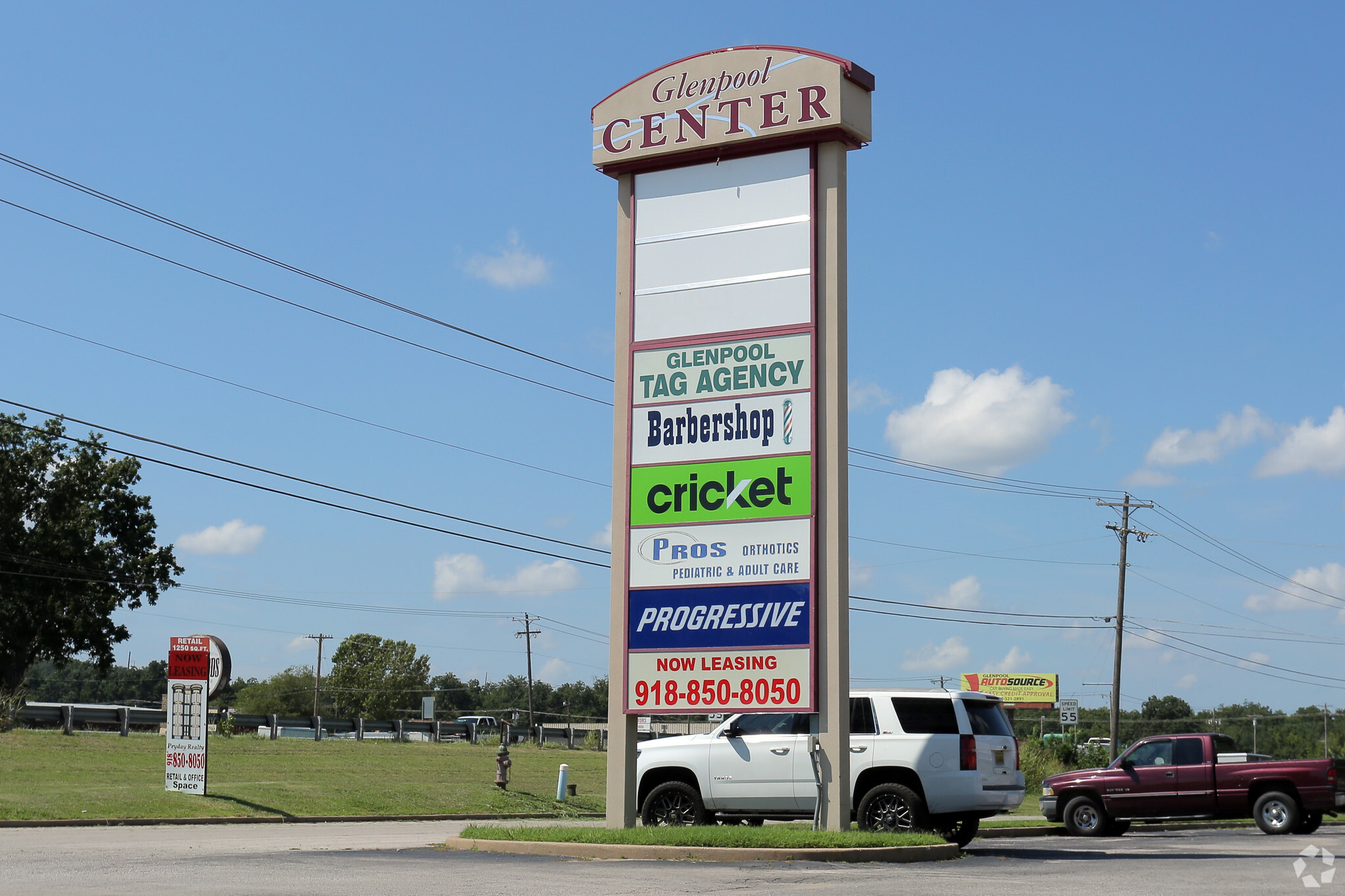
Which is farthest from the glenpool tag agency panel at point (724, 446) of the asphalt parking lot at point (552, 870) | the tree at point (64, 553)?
the tree at point (64, 553)

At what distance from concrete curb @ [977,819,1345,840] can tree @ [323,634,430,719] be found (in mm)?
110548

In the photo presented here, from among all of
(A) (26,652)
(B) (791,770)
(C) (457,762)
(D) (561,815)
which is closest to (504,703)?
(A) (26,652)

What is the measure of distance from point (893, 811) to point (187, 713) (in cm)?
1525

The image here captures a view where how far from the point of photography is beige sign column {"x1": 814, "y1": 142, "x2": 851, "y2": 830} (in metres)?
15.1

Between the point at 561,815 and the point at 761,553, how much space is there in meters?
14.0

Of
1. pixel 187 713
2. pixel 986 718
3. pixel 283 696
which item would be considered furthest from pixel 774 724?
pixel 283 696

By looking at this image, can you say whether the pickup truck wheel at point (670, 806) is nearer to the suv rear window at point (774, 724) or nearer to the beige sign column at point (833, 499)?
the suv rear window at point (774, 724)

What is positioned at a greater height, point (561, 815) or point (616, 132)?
point (616, 132)

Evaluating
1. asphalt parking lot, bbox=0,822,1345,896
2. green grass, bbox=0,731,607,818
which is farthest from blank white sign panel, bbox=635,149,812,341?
green grass, bbox=0,731,607,818

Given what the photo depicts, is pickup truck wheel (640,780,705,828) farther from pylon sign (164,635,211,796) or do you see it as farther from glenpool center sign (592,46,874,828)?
pylon sign (164,635,211,796)

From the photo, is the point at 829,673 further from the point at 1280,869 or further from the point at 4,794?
the point at 4,794

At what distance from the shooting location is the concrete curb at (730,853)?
44.3 feet

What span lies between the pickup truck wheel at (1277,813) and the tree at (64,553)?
160ft

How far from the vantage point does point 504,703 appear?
6845 inches
